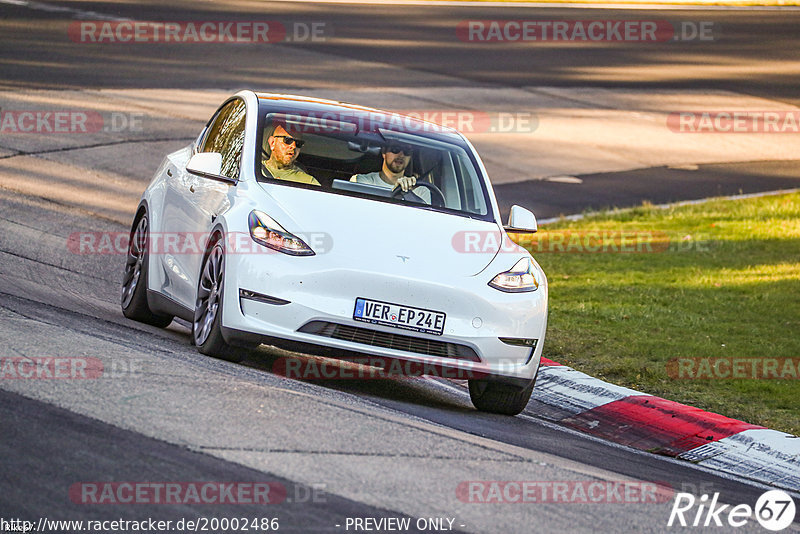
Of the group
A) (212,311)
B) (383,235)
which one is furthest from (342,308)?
(212,311)

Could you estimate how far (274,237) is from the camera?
7836 millimetres

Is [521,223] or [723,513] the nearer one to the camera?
[723,513]

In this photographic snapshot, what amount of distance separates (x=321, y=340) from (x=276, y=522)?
253cm

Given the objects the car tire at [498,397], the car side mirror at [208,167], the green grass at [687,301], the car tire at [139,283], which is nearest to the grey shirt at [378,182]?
the car side mirror at [208,167]

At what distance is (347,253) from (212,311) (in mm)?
950

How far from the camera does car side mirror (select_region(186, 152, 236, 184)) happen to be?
8.52 meters

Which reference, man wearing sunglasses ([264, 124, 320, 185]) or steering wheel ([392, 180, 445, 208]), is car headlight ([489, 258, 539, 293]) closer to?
steering wheel ([392, 180, 445, 208])

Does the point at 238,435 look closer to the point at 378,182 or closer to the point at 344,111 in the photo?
the point at 378,182

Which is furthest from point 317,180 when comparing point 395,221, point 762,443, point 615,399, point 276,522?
point 276,522

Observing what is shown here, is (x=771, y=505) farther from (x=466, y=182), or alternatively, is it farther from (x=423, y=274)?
(x=466, y=182)

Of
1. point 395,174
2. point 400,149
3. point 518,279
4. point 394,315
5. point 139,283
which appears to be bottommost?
point 139,283

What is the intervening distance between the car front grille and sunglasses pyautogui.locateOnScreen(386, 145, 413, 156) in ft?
5.75

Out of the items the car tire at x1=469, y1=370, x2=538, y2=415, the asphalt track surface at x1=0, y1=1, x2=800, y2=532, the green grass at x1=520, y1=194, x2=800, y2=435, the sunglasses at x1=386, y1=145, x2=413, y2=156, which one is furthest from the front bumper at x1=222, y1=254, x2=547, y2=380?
the green grass at x1=520, y1=194, x2=800, y2=435

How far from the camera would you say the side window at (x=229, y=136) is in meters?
8.91
